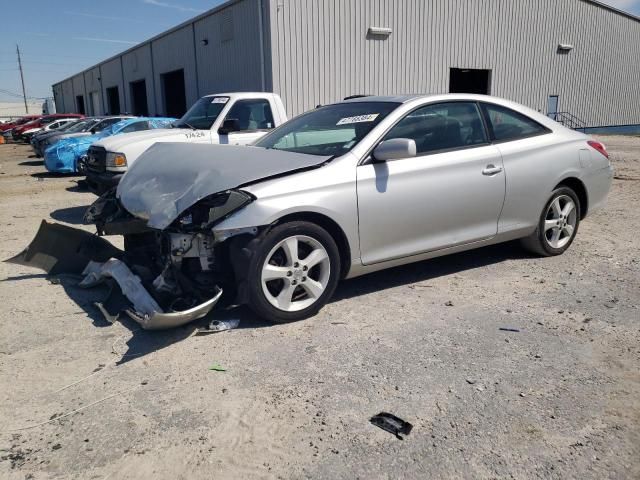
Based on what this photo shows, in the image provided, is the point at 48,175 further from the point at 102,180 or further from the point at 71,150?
Result: the point at 102,180

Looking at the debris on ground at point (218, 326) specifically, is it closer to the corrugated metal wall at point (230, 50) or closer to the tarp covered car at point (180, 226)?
the tarp covered car at point (180, 226)

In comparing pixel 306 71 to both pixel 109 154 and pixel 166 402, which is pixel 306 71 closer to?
pixel 109 154

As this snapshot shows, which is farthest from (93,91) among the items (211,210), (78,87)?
(211,210)

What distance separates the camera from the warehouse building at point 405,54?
16.9 metres

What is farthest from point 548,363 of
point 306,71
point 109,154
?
point 306,71

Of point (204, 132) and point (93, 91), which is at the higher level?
point (93, 91)

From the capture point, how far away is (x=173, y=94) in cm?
2836

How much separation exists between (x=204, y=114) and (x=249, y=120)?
2.63 ft

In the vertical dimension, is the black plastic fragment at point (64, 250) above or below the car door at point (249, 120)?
below

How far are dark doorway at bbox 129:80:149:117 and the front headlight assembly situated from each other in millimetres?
31293

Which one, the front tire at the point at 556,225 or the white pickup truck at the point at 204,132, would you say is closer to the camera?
the front tire at the point at 556,225

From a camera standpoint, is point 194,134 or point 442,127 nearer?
point 442,127

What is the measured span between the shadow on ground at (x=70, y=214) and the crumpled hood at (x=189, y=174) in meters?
3.90

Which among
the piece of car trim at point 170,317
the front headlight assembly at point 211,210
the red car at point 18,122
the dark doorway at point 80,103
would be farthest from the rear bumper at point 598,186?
the dark doorway at point 80,103
